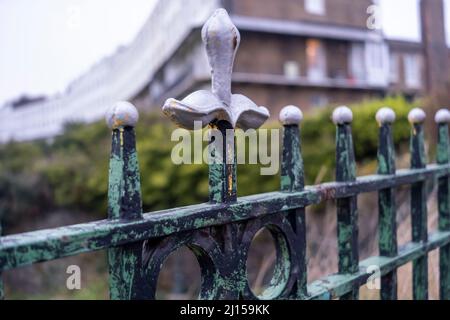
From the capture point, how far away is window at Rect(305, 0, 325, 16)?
1658 centimetres

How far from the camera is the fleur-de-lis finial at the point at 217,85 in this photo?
80cm

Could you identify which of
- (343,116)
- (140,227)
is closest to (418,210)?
(343,116)

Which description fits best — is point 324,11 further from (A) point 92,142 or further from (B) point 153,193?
(B) point 153,193

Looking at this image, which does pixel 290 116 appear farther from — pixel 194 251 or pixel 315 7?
pixel 315 7

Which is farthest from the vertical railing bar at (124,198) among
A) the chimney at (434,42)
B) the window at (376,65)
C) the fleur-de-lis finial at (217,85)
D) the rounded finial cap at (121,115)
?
the window at (376,65)

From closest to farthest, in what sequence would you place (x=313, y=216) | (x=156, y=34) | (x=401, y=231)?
(x=401, y=231) → (x=313, y=216) → (x=156, y=34)

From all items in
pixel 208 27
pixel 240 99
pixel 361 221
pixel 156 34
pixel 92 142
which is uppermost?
pixel 156 34

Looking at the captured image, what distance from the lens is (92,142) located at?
11.0 meters

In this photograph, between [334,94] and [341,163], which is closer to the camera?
[341,163]

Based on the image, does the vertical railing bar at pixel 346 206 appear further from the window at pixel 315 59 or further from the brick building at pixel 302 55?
the window at pixel 315 59

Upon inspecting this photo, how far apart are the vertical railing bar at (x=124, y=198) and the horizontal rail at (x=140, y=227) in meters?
0.02

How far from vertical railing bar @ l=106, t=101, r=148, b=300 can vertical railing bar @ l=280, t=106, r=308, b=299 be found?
44 centimetres
